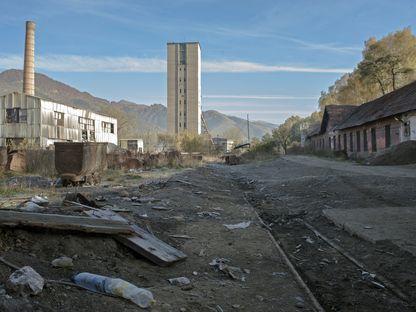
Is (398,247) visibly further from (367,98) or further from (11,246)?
(367,98)

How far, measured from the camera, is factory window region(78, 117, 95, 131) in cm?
5280

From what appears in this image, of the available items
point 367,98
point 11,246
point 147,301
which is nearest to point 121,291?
point 147,301

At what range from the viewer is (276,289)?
511 cm

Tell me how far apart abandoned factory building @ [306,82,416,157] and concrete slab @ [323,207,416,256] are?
18323mm

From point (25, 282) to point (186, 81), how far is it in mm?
119993

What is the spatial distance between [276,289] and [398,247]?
7.71ft

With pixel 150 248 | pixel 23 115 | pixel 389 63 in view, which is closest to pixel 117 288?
pixel 150 248

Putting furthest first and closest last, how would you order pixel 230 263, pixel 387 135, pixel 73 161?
pixel 387 135 < pixel 73 161 < pixel 230 263

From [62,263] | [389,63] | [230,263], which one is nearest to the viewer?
[62,263]

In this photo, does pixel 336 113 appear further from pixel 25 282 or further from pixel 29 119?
pixel 25 282

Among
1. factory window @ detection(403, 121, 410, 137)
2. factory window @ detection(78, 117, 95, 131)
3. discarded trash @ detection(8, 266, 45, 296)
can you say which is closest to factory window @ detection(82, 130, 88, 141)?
factory window @ detection(78, 117, 95, 131)

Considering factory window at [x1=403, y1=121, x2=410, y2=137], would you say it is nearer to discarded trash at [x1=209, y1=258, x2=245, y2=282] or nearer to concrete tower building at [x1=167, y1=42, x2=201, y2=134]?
discarded trash at [x1=209, y1=258, x2=245, y2=282]

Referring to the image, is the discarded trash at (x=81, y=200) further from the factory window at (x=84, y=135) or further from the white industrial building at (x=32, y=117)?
the factory window at (x=84, y=135)

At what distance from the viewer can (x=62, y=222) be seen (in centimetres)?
529
